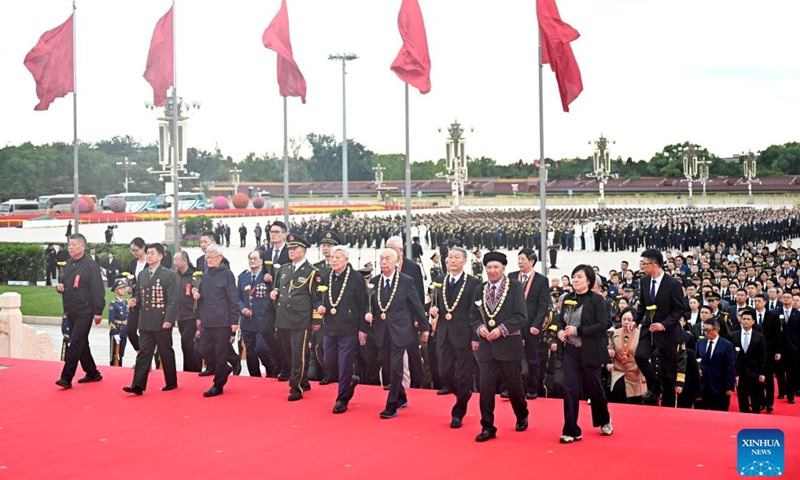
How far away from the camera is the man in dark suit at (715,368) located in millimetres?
9508

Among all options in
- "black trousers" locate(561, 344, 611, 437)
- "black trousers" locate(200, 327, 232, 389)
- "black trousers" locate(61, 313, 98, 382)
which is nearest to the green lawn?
"black trousers" locate(61, 313, 98, 382)

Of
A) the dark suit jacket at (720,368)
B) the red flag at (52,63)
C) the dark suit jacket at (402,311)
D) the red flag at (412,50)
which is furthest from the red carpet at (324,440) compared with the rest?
the red flag at (52,63)

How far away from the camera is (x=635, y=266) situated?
32125 mm

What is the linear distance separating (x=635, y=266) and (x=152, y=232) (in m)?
29.4

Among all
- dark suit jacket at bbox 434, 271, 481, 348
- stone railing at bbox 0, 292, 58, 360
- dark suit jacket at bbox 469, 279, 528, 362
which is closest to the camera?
dark suit jacket at bbox 469, 279, 528, 362

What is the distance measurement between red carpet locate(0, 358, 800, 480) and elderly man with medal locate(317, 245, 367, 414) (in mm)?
357

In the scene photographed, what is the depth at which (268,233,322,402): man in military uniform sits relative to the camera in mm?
9312

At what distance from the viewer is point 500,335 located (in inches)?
299

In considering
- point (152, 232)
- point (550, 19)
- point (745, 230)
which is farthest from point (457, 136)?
point (550, 19)

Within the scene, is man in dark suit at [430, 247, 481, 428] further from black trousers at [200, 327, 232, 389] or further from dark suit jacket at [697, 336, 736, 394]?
dark suit jacket at [697, 336, 736, 394]

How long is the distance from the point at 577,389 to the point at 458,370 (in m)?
1.17

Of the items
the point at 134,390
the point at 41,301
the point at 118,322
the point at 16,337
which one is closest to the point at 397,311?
the point at 134,390

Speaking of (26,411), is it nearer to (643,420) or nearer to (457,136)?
(643,420)

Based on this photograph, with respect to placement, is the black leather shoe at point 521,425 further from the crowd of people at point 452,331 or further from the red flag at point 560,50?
the red flag at point 560,50
